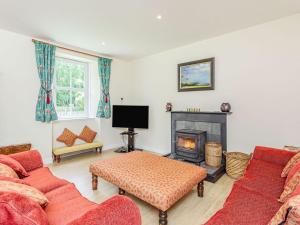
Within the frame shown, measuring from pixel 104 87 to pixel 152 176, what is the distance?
3.26 metres

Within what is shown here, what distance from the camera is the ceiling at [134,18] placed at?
237cm

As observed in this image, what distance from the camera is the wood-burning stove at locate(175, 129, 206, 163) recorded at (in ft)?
11.3

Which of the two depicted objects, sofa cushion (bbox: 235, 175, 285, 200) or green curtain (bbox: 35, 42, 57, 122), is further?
green curtain (bbox: 35, 42, 57, 122)

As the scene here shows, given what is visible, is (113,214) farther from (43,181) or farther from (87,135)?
(87,135)

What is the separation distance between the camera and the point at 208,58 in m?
3.60

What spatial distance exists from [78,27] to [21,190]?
2773 millimetres

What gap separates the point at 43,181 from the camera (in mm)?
1848

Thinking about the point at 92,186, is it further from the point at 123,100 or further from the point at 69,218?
the point at 123,100

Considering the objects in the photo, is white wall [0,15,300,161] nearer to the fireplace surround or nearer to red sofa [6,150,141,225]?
the fireplace surround

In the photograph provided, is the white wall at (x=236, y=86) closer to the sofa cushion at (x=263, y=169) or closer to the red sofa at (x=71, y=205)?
the sofa cushion at (x=263, y=169)

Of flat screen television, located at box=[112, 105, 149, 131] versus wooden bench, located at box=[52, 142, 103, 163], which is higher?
flat screen television, located at box=[112, 105, 149, 131]

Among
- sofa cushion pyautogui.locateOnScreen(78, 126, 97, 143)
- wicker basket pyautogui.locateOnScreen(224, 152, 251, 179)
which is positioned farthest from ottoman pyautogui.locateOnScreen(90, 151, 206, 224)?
sofa cushion pyautogui.locateOnScreen(78, 126, 97, 143)

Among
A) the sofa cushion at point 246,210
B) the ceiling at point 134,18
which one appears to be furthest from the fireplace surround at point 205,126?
the ceiling at point 134,18

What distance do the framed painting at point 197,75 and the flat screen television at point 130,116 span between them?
1.15 meters
